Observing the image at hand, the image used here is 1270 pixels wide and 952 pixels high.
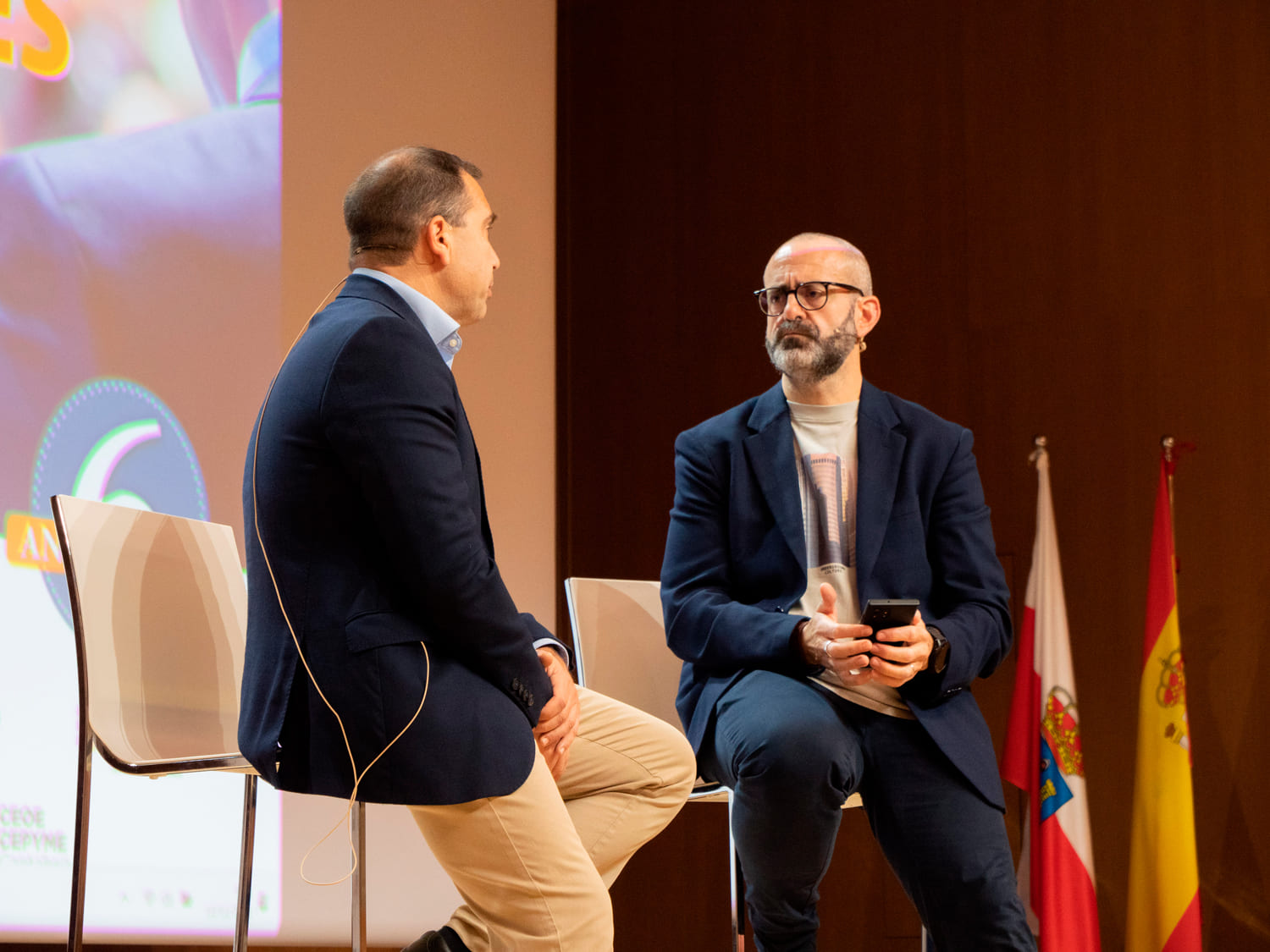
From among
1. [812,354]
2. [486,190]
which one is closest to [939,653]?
[812,354]

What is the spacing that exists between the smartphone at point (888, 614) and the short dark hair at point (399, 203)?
0.94 m

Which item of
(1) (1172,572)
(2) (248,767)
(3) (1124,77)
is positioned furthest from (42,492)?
(3) (1124,77)

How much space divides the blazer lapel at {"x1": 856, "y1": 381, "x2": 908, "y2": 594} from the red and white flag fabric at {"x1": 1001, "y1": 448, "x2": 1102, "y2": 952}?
1307 mm

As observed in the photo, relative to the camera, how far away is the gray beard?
2.53 meters

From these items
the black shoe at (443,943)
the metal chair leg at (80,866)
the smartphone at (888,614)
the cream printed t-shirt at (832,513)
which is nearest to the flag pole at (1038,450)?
the cream printed t-shirt at (832,513)

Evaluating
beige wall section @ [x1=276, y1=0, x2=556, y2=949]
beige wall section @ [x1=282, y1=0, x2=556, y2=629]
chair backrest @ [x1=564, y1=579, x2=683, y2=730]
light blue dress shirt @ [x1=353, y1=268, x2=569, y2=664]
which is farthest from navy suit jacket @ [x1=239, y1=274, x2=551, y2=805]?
beige wall section @ [x1=282, y1=0, x2=556, y2=629]

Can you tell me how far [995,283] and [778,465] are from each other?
1.84 meters

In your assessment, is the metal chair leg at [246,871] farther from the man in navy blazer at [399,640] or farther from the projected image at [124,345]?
the man in navy blazer at [399,640]

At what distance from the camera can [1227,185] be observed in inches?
147

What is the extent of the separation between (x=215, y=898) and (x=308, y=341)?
2.04 meters

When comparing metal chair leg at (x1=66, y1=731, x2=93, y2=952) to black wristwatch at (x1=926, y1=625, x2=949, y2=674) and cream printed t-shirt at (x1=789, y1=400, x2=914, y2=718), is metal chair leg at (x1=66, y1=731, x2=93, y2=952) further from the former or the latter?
black wristwatch at (x1=926, y1=625, x2=949, y2=674)

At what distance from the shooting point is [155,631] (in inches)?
93.1

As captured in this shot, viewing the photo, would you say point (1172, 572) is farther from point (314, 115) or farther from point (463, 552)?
point (314, 115)

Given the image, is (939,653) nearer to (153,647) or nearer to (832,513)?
(832,513)
